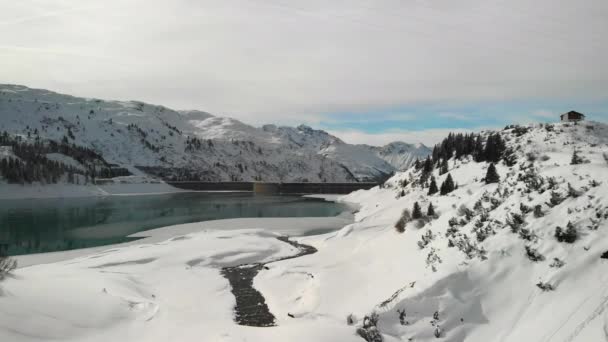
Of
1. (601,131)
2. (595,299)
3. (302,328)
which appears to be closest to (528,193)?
(595,299)

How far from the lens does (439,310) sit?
13234 millimetres

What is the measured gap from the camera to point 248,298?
2258 cm

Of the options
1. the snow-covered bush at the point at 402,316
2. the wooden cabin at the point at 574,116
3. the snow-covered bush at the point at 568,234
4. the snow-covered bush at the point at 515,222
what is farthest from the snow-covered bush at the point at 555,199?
the wooden cabin at the point at 574,116

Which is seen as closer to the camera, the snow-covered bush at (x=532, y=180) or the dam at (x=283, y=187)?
the snow-covered bush at (x=532, y=180)

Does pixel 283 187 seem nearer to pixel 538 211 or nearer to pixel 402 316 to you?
pixel 538 211

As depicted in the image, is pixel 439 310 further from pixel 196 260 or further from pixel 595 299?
pixel 196 260

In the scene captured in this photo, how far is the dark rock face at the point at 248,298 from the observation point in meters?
18.7

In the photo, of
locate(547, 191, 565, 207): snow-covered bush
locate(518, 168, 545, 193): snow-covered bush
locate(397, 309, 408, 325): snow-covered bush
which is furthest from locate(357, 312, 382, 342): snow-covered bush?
locate(518, 168, 545, 193): snow-covered bush

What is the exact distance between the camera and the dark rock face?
18695 mm

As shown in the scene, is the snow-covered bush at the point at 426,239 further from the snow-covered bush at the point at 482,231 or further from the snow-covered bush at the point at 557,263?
the snow-covered bush at the point at 557,263

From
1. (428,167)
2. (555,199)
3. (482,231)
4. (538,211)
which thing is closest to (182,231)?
(482,231)

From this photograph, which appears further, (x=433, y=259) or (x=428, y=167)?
(x=428, y=167)

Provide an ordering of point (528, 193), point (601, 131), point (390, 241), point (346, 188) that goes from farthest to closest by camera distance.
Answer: point (346, 188)
point (601, 131)
point (390, 241)
point (528, 193)

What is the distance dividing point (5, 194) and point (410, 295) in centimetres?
14705
